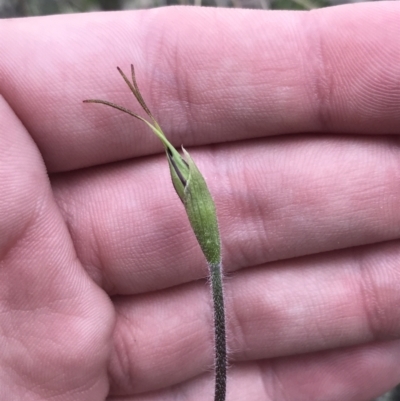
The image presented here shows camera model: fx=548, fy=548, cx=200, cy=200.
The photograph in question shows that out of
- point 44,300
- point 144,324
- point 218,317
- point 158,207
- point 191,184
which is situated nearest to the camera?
point 191,184

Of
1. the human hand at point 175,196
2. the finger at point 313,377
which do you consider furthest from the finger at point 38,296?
the finger at point 313,377

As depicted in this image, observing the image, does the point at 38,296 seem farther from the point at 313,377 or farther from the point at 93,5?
the point at 93,5

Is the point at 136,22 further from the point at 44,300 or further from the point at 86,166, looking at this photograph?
the point at 44,300

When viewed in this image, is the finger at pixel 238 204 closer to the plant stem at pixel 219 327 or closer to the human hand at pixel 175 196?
the human hand at pixel 175 196

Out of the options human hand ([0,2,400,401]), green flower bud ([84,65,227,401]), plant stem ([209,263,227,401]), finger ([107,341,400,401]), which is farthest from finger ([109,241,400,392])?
green flower bud ([84,65,227,401])

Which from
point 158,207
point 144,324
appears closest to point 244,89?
point 158,207

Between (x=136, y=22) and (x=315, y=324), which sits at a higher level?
(x=136, y=22)

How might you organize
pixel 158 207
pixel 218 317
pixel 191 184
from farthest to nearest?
1. pixel 158 207
2. pixel 218 317
3. pixel 191 184
